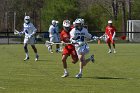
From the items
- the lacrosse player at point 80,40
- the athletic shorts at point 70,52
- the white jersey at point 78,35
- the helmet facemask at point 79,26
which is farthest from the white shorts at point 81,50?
the helmet facemask at point 79,26

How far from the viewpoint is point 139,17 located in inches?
3105

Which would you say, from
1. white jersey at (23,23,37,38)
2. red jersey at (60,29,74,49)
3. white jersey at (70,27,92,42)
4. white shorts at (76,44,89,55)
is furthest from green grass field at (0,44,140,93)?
white jersey at (23,23,37,38)

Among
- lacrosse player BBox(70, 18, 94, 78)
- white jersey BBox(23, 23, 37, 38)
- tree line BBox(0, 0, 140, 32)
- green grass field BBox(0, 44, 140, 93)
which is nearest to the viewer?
green grass field BBox(0, 44, 140, 93)

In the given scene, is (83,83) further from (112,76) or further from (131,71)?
(131,71)

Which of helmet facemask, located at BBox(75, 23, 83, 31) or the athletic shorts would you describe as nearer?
helmet facemask, located at BBox(75, 23, 83, 31)

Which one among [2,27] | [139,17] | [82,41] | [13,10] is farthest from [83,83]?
[2,27]

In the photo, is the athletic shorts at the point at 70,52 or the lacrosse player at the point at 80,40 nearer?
the lacrosse player at the point at 80,40

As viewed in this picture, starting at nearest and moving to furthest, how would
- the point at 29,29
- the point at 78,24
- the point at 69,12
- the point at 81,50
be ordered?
the point at 78,24, the point at 81,50, the point at 29,29, the point at 69,12

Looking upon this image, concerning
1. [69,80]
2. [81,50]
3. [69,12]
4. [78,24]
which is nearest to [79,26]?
[78,24]

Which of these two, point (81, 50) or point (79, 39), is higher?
point (79, 39)

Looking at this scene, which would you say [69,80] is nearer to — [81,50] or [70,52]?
[81,50]

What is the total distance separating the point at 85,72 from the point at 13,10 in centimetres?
6766

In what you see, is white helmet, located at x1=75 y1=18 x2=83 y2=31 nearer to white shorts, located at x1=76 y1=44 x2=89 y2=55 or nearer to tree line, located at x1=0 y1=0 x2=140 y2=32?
white shorts, located at x1=76 y1=44 x2=89 y2=55

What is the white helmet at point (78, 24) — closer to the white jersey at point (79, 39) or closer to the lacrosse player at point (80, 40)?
the lacrosse player at point (80, 40)
